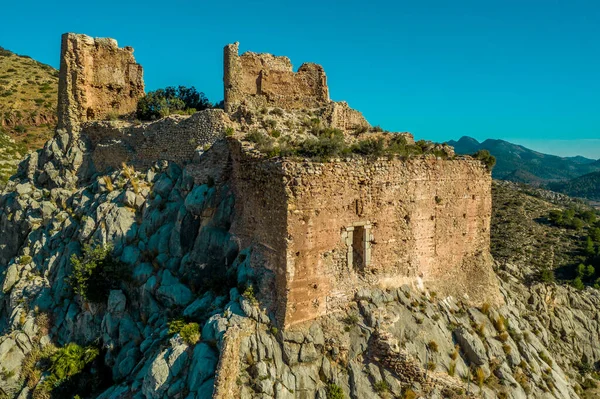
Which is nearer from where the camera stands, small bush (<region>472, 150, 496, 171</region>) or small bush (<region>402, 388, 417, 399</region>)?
small bush (<region>402, 388, 417, 399</region>)

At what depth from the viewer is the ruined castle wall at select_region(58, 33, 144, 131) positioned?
69.7ft

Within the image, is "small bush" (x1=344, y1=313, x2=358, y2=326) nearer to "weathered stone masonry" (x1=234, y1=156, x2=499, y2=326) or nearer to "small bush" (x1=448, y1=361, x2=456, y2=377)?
"weathered stone masonry" (x1=234, y1=156, x2=499, y2=326)

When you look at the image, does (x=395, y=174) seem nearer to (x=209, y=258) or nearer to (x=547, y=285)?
(x=209, y=258)

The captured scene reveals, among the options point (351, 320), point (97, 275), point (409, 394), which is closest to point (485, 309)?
point (409, 394)

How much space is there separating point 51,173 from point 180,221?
10512 mm

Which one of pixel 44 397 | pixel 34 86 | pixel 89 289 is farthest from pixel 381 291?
pixel 34 86

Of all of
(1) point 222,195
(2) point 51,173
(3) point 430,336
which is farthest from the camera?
(2) point 51,173

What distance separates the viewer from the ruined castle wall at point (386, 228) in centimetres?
1152

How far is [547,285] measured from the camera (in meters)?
21.8

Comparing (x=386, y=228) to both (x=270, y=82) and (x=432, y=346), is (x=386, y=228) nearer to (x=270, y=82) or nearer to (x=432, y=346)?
(x=432, y=346)

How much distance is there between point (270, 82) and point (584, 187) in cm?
15250

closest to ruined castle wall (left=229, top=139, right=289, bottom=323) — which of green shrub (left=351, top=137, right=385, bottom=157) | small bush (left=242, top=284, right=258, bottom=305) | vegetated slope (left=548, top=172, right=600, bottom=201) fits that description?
small bush (left=242, top=284, right=258, bottom=305)

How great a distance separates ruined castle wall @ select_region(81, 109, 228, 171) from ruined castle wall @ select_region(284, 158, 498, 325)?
6188mm

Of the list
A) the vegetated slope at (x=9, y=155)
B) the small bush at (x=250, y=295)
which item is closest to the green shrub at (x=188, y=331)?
the small bush at (x=250, y=295)
